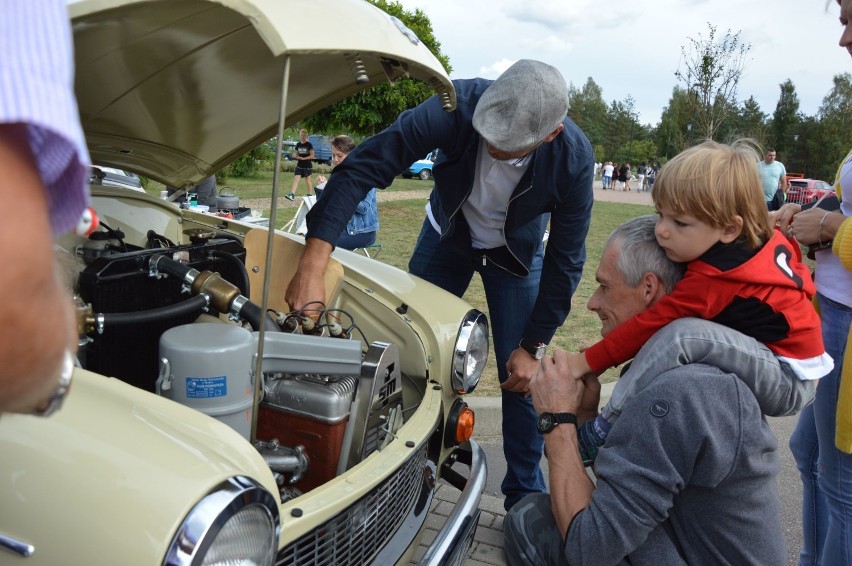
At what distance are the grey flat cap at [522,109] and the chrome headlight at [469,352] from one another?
67cm

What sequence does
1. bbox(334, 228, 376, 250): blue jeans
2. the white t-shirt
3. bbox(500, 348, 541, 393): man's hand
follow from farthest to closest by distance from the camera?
bbox(334, 228, 376, 250): blue jeans → the white t-shirt → bbox(500, 348, 541, 393): man's hand

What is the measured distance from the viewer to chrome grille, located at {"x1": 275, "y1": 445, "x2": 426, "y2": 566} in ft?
5.37

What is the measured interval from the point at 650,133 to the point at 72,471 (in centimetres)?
7053

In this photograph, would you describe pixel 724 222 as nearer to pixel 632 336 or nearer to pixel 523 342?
pixel 632 336

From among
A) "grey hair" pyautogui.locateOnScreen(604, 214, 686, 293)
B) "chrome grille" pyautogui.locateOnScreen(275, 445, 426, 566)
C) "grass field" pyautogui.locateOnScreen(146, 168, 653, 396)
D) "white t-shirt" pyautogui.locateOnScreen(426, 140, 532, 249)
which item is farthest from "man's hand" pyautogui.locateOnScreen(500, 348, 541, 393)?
"grass field" pyautogui.locateOnScreen(146, 168, 653, 396)

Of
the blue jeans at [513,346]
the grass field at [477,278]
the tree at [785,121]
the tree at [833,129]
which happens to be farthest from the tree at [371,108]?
the tree at [785,121]

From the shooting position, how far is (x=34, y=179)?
0.57 metres

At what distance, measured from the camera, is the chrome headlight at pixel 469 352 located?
8.16 feet

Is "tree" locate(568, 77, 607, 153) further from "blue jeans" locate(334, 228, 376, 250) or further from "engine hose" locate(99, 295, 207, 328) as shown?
"engine hose" locate(99, 295, 207, 328)

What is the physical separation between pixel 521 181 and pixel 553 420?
129 cm

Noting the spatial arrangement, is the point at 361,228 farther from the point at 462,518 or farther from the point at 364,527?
the point at 364,527

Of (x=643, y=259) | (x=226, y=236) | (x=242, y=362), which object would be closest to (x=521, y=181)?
(x=643, y=259)

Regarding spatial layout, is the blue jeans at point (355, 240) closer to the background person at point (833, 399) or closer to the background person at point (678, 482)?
the background person at point (833, 399)

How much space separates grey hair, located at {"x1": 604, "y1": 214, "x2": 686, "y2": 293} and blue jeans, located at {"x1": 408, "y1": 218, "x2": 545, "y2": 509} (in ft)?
3.99
